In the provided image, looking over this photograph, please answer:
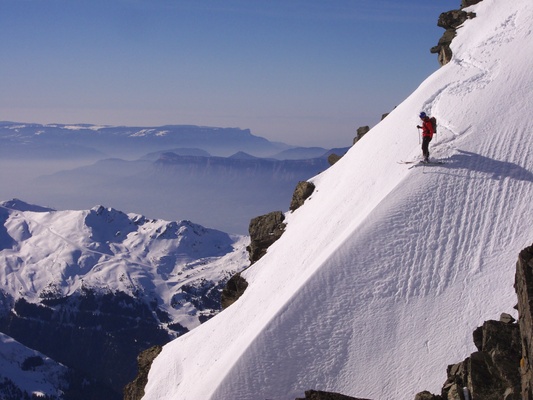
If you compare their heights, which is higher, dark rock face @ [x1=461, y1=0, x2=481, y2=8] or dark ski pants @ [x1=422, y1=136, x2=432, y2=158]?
dark rock face @ [x1=461, y1=0, x2=481, y2=8]

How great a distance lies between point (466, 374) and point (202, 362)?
15.0 meters

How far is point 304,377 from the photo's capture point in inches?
1012

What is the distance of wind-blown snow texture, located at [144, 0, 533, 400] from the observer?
25156mm

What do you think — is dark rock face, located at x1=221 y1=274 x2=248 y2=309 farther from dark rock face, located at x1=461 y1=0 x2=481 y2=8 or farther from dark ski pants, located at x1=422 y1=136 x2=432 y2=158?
dark rock face, located at x1=461 y1=0 x2=481 y2=8

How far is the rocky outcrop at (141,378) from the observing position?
34250 mm

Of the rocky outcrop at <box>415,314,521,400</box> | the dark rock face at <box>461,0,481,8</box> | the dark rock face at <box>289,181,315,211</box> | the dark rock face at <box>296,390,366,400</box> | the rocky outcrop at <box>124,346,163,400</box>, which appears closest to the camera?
the rocky outcrop at <box>415,314,521,400</box>

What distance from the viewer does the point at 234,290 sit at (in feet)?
128

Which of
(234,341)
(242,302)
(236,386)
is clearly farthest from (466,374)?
(242,302)

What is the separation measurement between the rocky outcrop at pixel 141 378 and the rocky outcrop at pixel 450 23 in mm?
28602

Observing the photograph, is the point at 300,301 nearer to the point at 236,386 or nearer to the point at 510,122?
the point at 236,386

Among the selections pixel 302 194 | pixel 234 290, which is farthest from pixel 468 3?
pixel 234 290

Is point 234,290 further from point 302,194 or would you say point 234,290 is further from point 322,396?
point 322,396

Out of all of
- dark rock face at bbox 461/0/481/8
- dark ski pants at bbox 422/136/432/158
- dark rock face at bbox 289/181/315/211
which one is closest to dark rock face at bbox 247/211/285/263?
dark rock face at bbox 289/181/315/211

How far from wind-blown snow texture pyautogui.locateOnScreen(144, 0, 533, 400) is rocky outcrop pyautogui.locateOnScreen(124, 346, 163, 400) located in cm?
102
